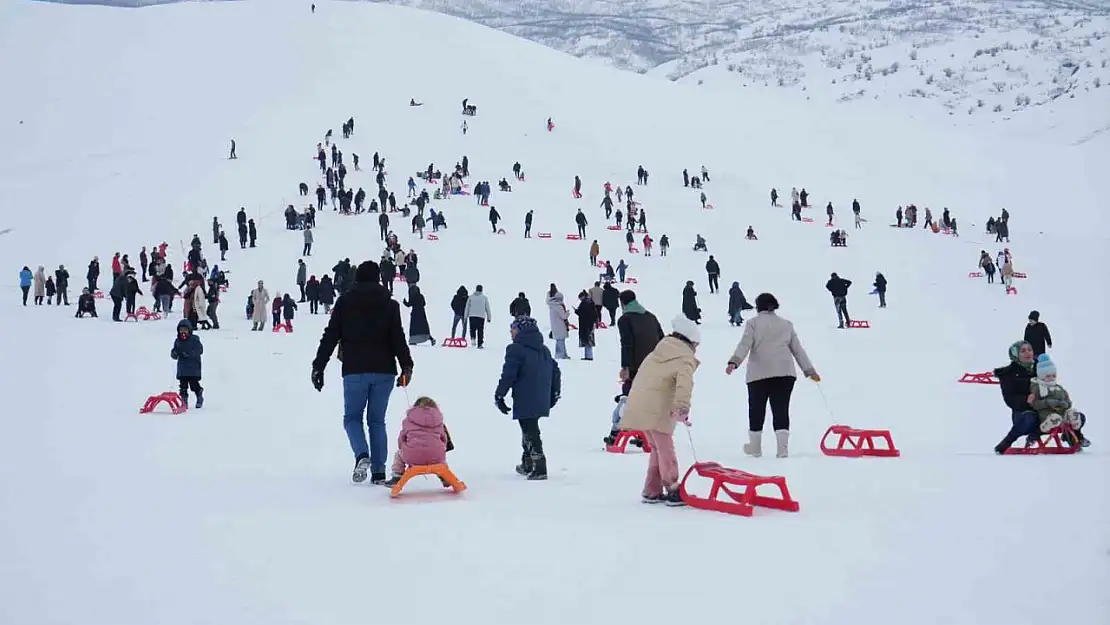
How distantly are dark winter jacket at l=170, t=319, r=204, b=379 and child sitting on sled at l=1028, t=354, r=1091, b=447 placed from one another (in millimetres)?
9135

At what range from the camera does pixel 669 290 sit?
102ft

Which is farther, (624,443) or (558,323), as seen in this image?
(558,323)

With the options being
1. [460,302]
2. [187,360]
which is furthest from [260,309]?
[187,360]

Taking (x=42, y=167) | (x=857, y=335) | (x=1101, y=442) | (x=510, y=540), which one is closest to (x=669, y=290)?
(x=857, y=335)

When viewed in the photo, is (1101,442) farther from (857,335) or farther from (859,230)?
(859,230)

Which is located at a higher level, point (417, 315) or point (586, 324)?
point (417, 315)

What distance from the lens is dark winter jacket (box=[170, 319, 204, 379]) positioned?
1304 cm

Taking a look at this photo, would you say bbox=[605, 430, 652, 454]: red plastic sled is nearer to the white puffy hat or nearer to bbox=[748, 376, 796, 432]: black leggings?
bbox=[748, 376, 796, 432]: black leggings

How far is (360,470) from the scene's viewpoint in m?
7.84

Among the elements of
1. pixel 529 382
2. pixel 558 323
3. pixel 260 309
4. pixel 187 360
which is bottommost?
pixel 529 382

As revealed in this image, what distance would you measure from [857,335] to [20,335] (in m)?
17.3

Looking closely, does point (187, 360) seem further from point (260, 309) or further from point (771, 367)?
point (260, 309)

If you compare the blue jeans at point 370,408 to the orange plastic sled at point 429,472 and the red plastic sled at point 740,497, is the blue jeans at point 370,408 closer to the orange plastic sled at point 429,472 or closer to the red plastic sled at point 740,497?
the orange plastic sled at point 429,472

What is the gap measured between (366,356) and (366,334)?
0.16 m
